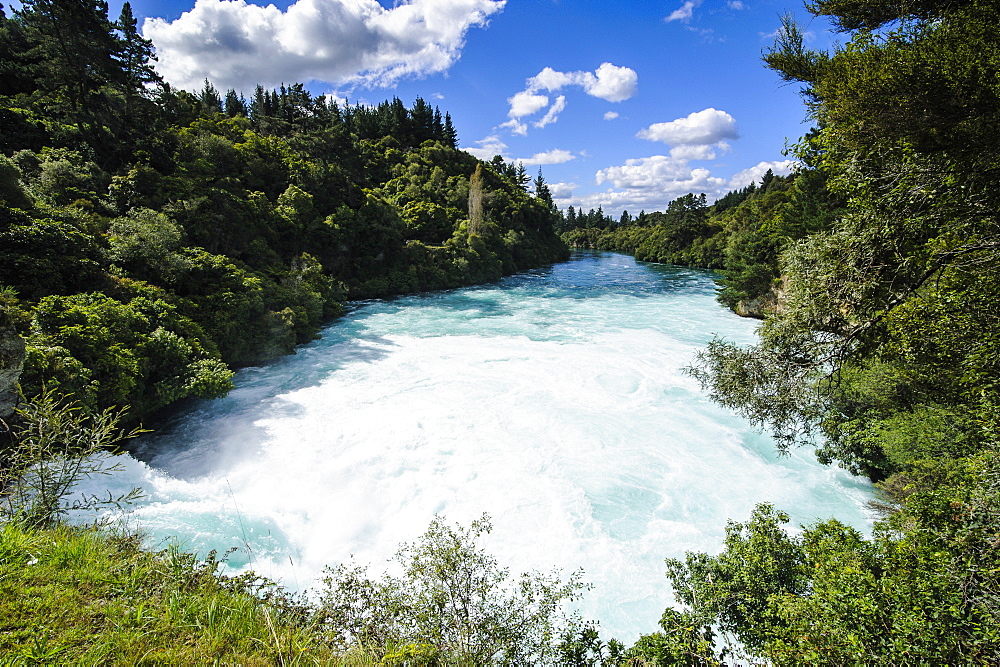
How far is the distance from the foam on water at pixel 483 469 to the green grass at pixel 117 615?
299cm

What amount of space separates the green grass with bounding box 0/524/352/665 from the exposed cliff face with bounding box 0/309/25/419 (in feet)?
16.9

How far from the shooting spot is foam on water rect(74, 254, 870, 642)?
24.5ft

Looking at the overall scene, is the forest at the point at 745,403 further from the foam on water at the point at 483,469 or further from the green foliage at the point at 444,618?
the foam on water at the point at 483,469

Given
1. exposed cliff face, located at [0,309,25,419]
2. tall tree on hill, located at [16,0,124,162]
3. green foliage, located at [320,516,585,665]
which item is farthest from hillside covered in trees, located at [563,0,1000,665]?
tall tree on hill, located at [16,0,124,162]

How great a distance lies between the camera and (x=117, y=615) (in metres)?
2.95

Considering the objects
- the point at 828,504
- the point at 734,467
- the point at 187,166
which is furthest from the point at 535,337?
the point at 187,166

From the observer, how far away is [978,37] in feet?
13.1

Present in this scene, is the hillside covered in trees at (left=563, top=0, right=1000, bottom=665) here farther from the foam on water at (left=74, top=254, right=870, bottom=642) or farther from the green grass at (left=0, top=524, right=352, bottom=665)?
the green grass at (left=0, top=524, right=352, bottom=665)

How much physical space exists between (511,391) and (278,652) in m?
11.6

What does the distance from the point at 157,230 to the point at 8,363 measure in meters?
9.89

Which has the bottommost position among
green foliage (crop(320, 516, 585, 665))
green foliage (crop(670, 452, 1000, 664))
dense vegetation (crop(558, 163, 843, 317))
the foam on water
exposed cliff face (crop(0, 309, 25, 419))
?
the foam on water

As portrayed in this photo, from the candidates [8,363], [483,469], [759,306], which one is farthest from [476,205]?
[8,363]

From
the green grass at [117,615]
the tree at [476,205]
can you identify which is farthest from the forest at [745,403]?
the tree at [476,205]

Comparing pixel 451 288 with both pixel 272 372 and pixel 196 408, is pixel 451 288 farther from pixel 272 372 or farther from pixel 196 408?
pixel 196 408
